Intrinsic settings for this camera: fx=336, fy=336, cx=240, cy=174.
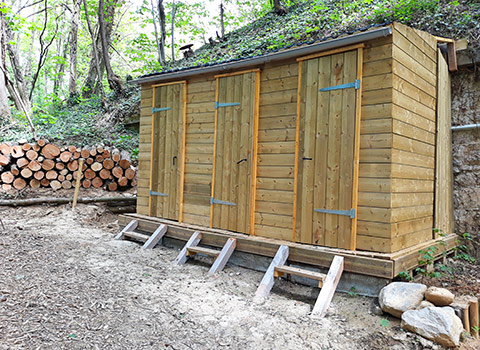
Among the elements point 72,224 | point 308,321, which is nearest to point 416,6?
point 308,321

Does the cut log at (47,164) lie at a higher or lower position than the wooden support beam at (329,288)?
higher

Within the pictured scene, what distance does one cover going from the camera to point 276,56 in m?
4.52

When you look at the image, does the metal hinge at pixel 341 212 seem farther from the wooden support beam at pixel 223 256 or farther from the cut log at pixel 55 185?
the cut log at pixel 55 185

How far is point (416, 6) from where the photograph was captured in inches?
277

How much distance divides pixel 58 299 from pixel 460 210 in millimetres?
5775

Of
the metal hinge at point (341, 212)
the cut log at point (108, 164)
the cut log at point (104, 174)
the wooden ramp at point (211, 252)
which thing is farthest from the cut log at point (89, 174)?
the metal hinge at point (341, 212)

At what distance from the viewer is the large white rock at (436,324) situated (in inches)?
111

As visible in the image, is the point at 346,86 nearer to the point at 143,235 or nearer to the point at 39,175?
the point at 143,235

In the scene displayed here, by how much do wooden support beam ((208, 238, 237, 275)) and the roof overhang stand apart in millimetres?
2536

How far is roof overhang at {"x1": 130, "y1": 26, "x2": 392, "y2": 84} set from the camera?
12.3 feet

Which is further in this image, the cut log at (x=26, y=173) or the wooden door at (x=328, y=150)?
the cut log at (x=26, y=173)

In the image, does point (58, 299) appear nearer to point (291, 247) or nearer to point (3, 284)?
point (3, 284)

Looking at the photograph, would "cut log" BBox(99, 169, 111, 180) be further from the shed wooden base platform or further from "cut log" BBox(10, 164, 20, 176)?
the shed wooden base platform

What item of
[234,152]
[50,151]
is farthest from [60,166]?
[234,152]
